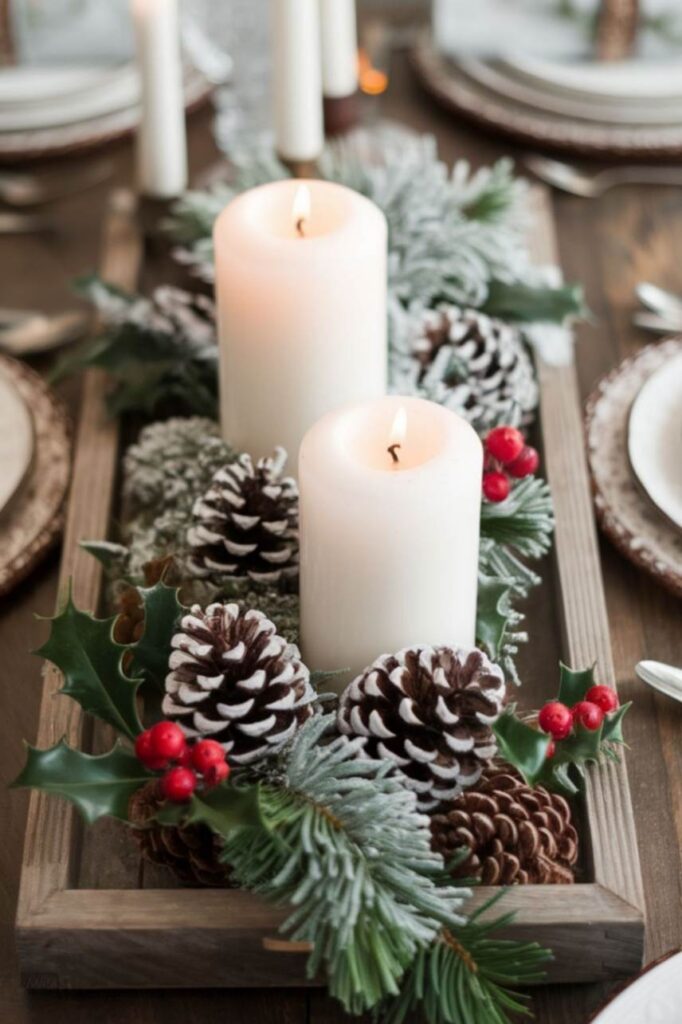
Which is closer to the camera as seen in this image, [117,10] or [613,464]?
[613,464]

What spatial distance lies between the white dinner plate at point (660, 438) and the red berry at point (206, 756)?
303 millimetres

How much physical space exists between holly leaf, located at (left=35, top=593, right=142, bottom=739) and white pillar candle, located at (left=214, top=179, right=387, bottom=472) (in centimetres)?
17

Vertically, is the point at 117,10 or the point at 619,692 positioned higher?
the point at 117,10

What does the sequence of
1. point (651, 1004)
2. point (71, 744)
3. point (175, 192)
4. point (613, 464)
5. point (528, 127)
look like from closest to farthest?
point (651, 1004) → point (71, 744) → point (613, 464) → point (175, 192) → point (528, 127)

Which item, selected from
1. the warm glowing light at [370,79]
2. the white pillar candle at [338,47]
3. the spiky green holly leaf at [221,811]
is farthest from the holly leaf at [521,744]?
the warm glowing light at [370,79]

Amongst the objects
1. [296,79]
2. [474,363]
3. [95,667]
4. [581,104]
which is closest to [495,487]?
[474,363]

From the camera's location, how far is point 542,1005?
1.85 ft

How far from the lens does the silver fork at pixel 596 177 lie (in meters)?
1.05

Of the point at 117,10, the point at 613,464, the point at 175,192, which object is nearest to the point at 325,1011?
the point at 613,464

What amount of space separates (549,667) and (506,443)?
11 cm

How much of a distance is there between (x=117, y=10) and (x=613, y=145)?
0.41m

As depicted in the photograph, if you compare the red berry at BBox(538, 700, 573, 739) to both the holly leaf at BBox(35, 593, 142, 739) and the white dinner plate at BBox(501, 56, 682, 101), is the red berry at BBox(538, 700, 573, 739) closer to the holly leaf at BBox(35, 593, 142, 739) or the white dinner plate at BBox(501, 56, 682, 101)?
the holly leaf at BBox(35, 593, 142, 739)

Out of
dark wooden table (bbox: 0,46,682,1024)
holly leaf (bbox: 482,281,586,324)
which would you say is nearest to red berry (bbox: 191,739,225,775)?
dark wooden table (bbox: 0,46,682,1024)

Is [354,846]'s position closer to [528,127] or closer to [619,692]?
[619,692]
